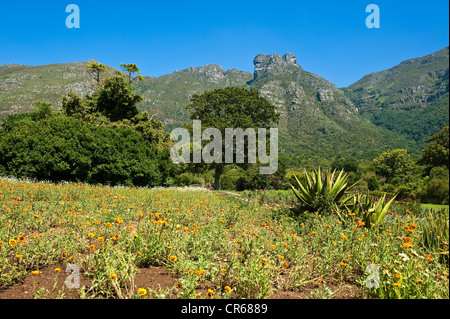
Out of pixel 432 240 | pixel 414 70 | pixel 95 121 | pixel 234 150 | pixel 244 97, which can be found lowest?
pixel 432 240

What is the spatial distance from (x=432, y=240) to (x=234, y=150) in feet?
57.9

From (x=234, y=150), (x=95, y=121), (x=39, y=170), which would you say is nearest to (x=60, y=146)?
(x=39, y=170)

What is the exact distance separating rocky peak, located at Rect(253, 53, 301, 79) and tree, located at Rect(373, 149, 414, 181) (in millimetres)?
93941

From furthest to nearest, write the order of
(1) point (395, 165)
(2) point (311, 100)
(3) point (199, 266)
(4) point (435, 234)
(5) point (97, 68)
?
(2) point (311, 100) < (1) point (395, 165) < (5) point (97, 68) < (4) point (435, 234) < (3) point (199, 266)

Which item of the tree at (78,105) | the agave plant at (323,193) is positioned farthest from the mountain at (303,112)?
the agave plant at (323,193)

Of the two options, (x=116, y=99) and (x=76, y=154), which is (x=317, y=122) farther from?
(x=76, y=154)

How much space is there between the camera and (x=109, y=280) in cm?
239

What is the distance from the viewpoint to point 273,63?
518 ft

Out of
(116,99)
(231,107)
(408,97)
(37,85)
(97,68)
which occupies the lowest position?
(231,107)

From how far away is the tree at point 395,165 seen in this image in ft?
156

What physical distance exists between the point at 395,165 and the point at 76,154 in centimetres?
5357

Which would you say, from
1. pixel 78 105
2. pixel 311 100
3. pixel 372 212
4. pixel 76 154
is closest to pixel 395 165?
pixel 372 212

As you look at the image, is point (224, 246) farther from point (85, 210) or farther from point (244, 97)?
point (244, 97)
